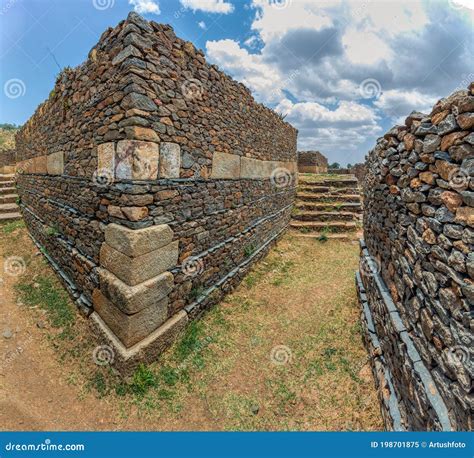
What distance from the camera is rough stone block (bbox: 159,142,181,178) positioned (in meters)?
3.54

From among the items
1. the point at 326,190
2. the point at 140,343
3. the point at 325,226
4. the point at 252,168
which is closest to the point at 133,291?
the point at 140,343

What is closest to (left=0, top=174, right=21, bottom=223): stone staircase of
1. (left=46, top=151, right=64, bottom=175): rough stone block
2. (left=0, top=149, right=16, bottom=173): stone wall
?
(left=0, top=149, right=16, bottom=173): stone wall

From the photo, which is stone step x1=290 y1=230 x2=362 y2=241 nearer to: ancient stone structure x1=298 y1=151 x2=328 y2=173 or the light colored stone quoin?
the light colored stone quoin

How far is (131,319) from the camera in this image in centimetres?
329

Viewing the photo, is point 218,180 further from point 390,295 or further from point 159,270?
point 390,295

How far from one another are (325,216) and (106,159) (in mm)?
8757

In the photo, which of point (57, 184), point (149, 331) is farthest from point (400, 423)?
point (57, 184)

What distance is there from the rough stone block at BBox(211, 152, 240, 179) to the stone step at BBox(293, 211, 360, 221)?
5584 mm

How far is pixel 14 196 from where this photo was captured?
1032 centimetres

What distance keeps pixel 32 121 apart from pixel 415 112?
30.1ft

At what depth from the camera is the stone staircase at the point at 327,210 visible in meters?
9.70

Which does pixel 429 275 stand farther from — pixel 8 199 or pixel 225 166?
pixel 8 199

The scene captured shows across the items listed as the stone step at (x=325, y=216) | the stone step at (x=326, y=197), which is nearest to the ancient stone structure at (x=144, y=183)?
the stone step at (x=325, y=216)

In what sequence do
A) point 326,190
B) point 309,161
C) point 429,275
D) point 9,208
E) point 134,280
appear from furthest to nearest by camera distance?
1. point 309,161
2. point 326,190
3. point 9,208
4. point 134,280
5. point 429,275
